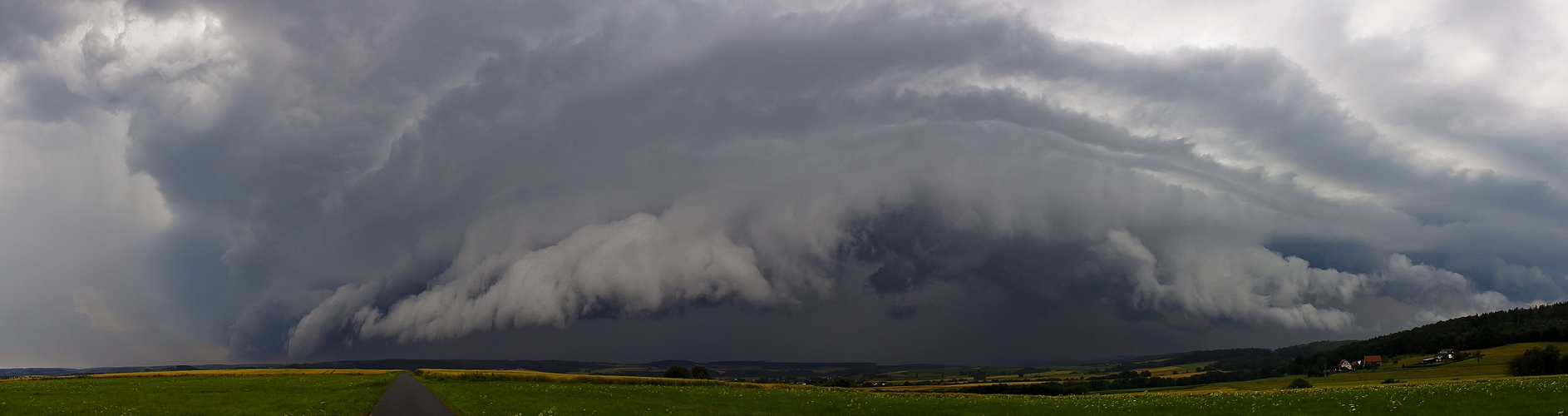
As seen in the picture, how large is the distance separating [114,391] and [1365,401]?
10377 cm

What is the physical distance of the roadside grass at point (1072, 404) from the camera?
39.2m

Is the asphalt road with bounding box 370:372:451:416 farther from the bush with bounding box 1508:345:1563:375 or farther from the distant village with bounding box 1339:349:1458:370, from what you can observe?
the distant village with bounding box 1339:349:1458:370

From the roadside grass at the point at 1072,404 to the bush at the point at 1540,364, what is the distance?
79349 mm

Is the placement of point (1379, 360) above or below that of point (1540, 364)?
below

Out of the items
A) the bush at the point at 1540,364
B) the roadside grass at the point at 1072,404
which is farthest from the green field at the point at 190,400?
the bush at the point at 1540,364

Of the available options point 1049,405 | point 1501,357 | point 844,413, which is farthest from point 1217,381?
point 844,413

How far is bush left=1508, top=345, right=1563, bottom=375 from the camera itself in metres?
107

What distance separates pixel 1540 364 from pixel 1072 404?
10552 centimetres

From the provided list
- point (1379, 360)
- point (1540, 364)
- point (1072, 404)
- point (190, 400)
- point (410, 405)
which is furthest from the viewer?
point (1379, 360)

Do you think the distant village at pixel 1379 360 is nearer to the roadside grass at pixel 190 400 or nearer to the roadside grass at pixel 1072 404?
the roadside grass at pixel 1072 404

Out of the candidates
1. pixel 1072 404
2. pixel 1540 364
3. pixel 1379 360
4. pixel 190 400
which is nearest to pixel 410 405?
pixel 190 400

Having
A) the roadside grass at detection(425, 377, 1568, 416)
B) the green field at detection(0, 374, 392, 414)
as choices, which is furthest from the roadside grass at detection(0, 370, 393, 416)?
the roadside grass at detection(425, 377, 1568, 416)

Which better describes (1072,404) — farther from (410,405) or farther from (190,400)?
(190,400)

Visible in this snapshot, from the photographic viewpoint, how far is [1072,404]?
5497 cm
